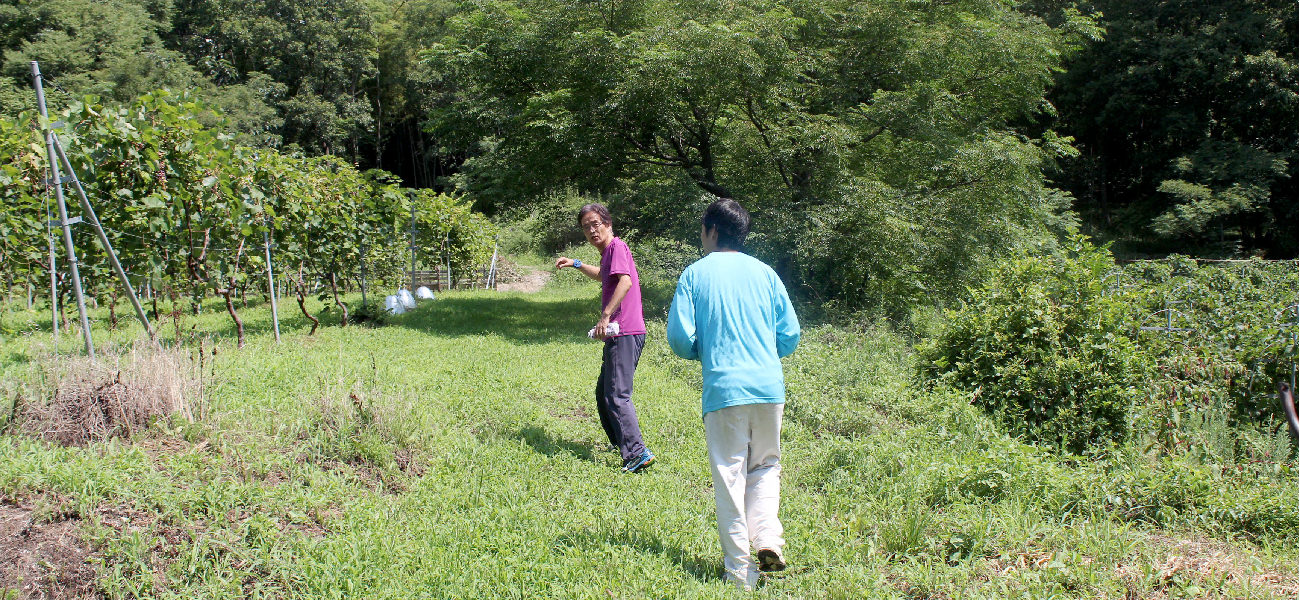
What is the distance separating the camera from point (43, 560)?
2992 millimetres

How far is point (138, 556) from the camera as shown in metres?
3.09

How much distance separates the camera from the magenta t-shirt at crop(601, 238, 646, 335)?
4.68 meters

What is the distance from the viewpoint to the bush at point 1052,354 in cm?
579

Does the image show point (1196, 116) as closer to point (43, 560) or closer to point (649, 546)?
point (649, 546)

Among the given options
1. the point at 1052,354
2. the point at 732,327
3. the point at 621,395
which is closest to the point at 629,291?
the point at 621,395

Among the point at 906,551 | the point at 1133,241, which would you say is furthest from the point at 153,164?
the point at 1133,241

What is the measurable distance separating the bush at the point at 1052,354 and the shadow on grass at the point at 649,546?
3.31 metres

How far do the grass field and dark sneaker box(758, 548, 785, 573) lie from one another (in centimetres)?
7

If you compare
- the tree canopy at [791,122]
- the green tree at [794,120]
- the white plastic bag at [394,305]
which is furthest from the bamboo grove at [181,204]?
the green tree at [794,120]

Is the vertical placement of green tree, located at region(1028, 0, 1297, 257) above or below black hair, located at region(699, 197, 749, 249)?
above

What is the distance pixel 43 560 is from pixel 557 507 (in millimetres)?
2057

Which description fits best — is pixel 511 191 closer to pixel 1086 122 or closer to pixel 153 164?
pixel 153 164

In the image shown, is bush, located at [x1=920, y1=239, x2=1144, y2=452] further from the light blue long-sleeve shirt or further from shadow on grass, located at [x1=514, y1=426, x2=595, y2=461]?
the light blue long-sleeve shirt

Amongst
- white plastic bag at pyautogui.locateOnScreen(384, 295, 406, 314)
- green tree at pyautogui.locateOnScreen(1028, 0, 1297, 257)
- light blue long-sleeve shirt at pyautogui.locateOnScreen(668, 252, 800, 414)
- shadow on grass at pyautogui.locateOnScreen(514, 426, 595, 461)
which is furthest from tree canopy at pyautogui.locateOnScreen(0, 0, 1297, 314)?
green tree at pyautogui.locateOnScreen(1028, 0, 1297, 257)
